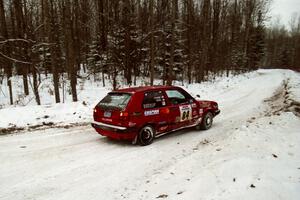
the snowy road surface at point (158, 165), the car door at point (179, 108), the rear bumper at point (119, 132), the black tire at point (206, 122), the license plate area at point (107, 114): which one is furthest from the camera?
the black tire at point (206, 122)

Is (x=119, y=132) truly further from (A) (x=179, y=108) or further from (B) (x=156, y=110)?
(A) (x=179, y=108)

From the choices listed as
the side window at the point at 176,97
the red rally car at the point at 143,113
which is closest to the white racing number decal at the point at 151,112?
the red rally car at the point at 143,113

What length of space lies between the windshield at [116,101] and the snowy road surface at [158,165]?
1104mm

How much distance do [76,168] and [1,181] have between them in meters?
1.46

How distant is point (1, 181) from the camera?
5371 mm

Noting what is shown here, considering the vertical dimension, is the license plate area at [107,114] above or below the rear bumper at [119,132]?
above

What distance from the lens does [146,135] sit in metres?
7.85

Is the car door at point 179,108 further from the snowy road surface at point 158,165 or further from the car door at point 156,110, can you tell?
the snowy road surface at point 158,165

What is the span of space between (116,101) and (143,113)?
87 centimetres

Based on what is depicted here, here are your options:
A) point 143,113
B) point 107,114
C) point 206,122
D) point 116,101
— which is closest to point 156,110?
point 143,113

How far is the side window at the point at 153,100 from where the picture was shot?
7906mm

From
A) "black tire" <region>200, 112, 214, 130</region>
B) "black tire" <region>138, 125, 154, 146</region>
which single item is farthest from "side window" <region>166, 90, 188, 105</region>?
"black tire" <region>138, 125, 154, 146</region>

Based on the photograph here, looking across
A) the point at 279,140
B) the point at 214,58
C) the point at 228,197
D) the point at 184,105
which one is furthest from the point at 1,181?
the point at 214,58

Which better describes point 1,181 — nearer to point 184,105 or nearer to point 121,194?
point 121,194
